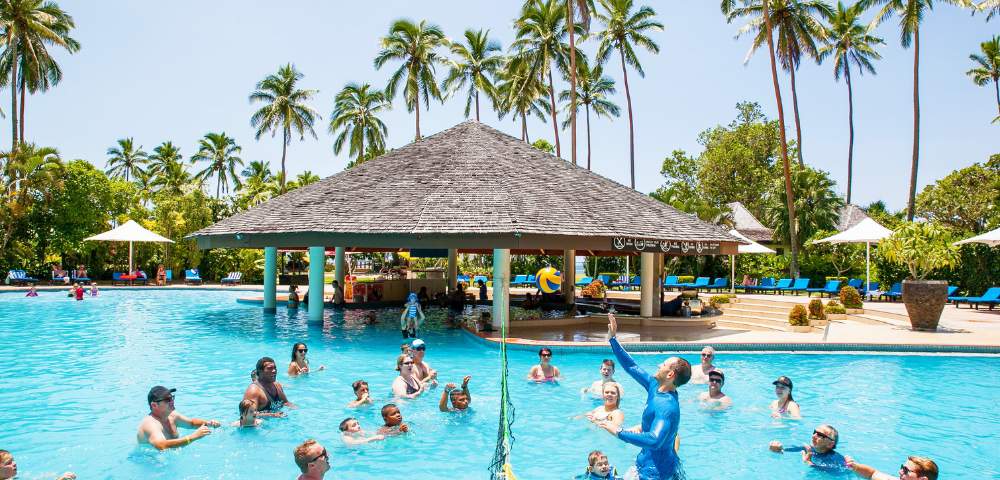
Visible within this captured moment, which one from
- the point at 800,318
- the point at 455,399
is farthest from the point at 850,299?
the point at 455,399

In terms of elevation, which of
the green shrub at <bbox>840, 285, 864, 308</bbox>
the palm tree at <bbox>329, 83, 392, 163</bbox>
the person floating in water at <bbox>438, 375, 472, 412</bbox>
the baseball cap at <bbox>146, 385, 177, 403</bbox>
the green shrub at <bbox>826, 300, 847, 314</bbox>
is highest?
the palm tree at <bbox>329, 83, 392, 163</bbox>

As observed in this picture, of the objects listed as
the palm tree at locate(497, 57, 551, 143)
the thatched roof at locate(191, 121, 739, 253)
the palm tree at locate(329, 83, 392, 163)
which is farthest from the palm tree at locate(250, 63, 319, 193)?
the thatched roof at locate(191, 121, 739, 253)

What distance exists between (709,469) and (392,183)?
571 inches

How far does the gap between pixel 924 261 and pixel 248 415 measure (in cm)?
1792

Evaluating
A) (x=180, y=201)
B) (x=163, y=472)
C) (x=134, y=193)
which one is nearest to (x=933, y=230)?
(x=163, y=472)

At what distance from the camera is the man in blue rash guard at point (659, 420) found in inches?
198

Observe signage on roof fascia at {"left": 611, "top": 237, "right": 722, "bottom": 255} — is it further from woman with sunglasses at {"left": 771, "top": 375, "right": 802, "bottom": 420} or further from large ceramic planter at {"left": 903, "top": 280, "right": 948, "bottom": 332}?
woman with sunglasses at {"left": 771, "top": 375, "right": 802, "bottom": 420}

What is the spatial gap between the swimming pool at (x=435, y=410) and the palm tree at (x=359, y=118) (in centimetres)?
3549

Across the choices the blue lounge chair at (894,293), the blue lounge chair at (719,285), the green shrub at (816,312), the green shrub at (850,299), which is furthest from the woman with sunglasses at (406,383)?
the blue lounge chair at (719,285)

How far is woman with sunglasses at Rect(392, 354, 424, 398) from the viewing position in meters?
10.9

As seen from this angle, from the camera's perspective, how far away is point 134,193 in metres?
43.2

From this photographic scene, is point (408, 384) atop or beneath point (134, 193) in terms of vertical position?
beneath

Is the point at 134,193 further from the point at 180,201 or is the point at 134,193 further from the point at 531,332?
the point at 531,332

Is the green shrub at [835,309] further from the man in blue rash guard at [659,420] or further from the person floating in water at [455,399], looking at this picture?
the man in blue rash guard at [659,420]
